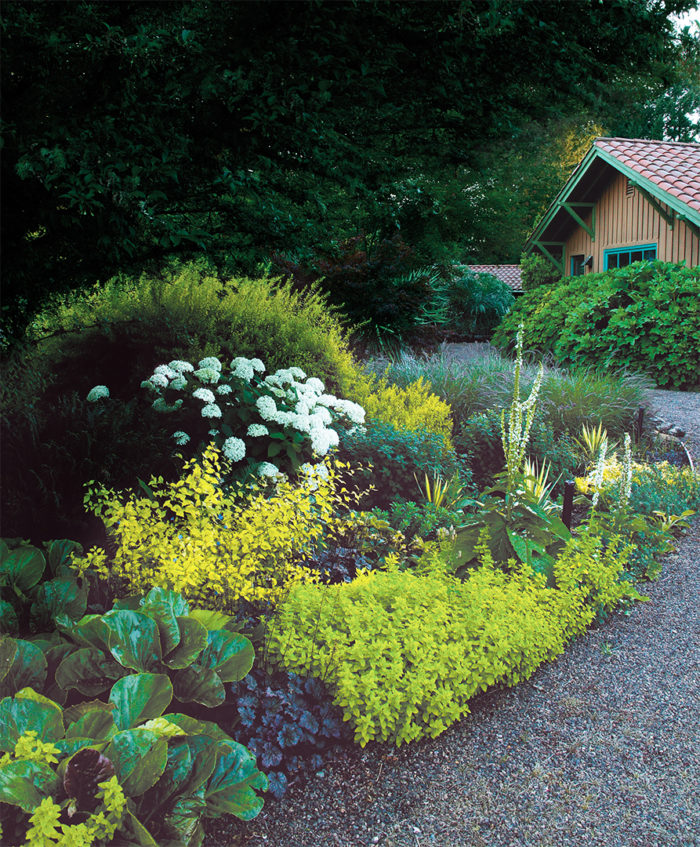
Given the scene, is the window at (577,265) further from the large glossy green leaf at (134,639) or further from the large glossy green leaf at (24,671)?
the large glossy green leaf at (24,671)

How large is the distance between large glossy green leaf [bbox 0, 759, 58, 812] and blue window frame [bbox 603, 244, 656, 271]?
1367 centimetres

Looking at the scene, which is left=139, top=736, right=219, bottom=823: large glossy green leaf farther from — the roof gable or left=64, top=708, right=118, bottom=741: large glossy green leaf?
the roof gable

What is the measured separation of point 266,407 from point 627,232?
12.8 m

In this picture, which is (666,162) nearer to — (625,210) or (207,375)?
(625,210)

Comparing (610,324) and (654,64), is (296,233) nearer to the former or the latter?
(654,64)

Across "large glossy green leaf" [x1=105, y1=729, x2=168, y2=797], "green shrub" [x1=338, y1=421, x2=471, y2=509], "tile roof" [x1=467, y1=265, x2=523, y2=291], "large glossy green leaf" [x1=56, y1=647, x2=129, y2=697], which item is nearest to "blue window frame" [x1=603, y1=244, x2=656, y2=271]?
"green shrub" [x1=338, y1=421, x2=471, y2=509]

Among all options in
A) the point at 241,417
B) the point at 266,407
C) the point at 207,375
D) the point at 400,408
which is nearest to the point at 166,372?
the point at 207,375

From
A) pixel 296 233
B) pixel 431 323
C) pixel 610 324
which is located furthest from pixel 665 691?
pixel 610 324

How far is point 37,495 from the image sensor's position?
324cm

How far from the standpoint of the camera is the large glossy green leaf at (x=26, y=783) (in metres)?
1.72

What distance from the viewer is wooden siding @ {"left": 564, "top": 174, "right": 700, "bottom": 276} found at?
12836 millimetres

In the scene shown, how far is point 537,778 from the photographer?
239cm

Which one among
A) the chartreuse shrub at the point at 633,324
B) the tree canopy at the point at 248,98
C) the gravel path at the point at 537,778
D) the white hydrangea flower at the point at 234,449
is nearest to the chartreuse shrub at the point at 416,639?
the gravel path at the point at 537,778

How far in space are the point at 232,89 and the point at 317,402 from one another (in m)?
1.94
